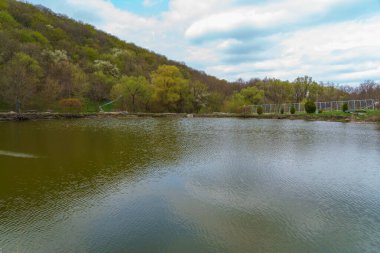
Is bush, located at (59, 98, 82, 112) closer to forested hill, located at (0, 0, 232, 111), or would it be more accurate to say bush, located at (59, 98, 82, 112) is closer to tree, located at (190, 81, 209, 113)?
forested hill, located at (0, 0, 232, 111)

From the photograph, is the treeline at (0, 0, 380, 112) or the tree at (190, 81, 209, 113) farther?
the tree at (190, 81, 209, 113)

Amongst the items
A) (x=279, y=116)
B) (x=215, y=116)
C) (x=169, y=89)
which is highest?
(x=169, y=89)

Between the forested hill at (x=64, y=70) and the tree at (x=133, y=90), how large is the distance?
253mm

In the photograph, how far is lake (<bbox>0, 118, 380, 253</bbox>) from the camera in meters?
7.14

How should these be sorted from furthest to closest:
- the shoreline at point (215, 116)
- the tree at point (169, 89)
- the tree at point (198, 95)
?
the tree at point (198, 95)
the tree at point (169, 89)
the shoreline at point (215, 116)

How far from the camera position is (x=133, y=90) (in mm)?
71062

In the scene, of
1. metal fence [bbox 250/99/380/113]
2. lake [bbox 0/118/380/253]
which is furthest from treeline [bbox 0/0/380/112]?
lake [bbox 0/118/380/253]

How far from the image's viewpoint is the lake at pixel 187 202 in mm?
7137

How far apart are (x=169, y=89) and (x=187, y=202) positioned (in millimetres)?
66459

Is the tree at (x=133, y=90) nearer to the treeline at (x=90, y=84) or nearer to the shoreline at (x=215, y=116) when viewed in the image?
the treeline at (x=90, y=84)

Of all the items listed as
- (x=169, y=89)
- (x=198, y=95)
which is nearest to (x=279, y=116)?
(x=198, y=95)

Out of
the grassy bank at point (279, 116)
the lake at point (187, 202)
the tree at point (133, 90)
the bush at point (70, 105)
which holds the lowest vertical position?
the lake at point (187, 202)

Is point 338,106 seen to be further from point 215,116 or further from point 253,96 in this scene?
point 253,96

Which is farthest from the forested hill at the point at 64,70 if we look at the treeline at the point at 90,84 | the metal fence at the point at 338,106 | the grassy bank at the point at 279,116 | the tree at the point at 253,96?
the metal fence at the point at 338,106
